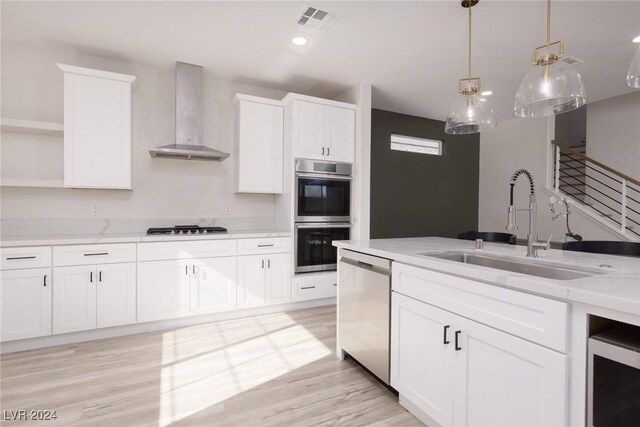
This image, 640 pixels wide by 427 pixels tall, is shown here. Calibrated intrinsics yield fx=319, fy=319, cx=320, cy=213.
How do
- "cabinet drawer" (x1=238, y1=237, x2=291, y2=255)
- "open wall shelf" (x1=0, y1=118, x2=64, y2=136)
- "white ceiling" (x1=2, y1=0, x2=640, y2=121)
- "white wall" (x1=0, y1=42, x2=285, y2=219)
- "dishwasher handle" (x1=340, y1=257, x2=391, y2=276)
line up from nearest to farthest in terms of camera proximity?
"dishwasher handle" (x1=340, y1=257, x2=391, y2=276) → "white ceiling" (x1=2, y1=0, x2=640, y2=121) → "open wall shelf" (x1=0, y1=118, x2=64, y2=136) → "white wall" (x1=0, y1=42, x2=285, y2=219) → "cabinet drawer" (x1=238, y1=237, x2=291, y2=255)

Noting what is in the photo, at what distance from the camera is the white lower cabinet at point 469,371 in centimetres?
110

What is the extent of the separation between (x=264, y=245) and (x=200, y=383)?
1.61 meters

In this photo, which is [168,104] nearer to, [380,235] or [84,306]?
[84,306]

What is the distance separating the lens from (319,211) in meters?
3.77

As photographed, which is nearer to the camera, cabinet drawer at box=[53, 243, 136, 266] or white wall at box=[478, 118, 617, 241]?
cabinet drawer at box=[53, 243, 136, 266]

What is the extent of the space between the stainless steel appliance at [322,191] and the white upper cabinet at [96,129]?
1750mm

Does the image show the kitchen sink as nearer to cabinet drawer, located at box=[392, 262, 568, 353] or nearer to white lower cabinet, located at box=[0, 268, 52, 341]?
cabinet drawer, located at box=[392, 262, 568, 353]

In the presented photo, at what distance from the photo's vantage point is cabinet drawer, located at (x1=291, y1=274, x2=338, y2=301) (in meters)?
3.64

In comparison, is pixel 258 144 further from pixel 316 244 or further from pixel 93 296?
pixel 93 296

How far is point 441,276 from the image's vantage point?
60.2 inches

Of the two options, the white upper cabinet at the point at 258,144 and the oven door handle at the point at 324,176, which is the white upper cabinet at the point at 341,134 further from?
the white upper cabinet at the point at 258,144

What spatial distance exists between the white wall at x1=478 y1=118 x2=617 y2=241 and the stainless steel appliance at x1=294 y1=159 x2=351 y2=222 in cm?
342

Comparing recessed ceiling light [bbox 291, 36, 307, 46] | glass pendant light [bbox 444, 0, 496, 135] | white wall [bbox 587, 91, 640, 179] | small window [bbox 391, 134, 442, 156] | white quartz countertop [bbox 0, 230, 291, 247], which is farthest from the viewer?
small window [bbox 391, 134, 442, 156]

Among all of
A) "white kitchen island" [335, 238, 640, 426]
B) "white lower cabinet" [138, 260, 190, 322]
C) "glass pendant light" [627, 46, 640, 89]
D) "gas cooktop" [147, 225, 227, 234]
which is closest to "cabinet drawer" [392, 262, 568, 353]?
"white kitchen island" [335, 238, 640, 426]
